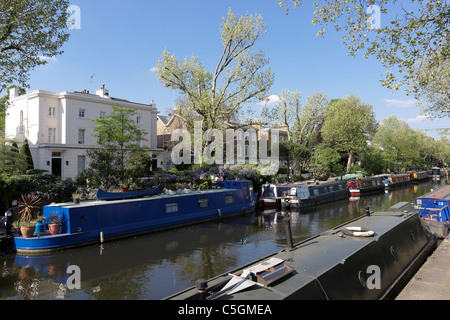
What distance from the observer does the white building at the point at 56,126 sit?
29078 millimetres

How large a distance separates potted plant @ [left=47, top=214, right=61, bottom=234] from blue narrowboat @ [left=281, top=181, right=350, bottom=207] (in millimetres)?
17842

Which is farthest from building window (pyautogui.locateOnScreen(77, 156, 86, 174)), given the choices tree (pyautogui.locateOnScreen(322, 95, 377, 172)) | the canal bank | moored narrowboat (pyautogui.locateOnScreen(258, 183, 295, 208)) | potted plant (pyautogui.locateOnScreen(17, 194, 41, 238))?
tree (pyautogui.locateOnScreen(322, 95, 377, 172))

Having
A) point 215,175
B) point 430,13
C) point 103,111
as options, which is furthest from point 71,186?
point 430,13

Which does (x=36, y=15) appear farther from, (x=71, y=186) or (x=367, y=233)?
(x=367, y=233)

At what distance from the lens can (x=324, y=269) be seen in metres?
5.84

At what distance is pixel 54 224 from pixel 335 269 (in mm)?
12013

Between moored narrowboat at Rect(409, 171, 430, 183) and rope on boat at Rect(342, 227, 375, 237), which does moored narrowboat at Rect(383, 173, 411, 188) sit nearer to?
moored narrowboat at Rect(409, 171, 430, 183)

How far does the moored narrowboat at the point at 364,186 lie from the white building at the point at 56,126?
28704 millimetres

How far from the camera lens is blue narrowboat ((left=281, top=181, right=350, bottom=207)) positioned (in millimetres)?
26062

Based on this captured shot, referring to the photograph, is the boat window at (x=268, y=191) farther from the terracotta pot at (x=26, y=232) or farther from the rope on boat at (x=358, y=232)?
the rope on boat at (x=358, y=232)

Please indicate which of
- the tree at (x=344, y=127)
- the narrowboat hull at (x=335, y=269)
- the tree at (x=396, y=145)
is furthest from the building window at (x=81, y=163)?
the tree at (x=396, y=145)

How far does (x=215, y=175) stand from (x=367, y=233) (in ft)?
65.8

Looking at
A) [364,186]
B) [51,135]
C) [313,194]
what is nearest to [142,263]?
[313,194]

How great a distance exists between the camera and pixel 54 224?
13.1 m
